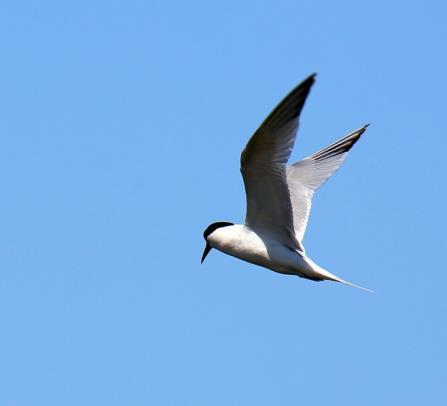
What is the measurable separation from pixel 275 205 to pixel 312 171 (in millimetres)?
2379

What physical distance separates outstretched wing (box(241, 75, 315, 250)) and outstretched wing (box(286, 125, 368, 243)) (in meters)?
1.13

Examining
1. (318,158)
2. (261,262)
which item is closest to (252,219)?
(261,262)

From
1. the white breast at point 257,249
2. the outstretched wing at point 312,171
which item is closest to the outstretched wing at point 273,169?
the white breast at point 257,249

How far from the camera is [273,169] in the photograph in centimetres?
1212

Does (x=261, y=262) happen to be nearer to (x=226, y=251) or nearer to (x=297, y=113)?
(x=226, y=251)

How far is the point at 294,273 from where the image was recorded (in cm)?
1302

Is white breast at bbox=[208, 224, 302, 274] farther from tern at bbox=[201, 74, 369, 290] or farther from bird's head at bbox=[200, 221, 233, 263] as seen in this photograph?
bird's head at bbox=[200, 221, 233, 263]

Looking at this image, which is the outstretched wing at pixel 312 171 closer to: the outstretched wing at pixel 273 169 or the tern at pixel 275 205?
the tern at pixel 275 205

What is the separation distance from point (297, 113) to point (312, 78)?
0.51 metres

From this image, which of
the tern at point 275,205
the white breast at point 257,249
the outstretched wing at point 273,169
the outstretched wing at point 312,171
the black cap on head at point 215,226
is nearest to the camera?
the outstretched wing at point 273,169

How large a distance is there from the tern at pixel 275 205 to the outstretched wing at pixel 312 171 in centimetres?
1

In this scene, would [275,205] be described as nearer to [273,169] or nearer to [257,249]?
[257,249]

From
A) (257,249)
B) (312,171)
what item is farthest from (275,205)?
(312,171)

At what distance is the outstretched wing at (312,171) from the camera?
1435 cm
